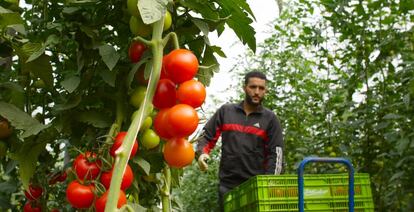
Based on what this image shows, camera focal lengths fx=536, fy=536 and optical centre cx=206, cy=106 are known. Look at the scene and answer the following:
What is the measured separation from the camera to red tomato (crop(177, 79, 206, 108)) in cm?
74

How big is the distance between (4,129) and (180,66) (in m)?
0.53

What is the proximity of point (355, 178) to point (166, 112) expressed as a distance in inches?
60.7

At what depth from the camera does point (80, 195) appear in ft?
2.72

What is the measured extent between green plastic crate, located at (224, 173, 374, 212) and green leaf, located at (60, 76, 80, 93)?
107cm

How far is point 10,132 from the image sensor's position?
111cm

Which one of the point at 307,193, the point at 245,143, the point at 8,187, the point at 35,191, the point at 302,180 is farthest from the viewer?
the point at 245,143

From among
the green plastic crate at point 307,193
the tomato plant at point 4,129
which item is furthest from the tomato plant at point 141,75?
the green plastic crate at point 307,193

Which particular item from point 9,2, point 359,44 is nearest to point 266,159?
point 359,44

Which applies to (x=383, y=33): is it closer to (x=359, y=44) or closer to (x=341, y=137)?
(x=359, y=44)

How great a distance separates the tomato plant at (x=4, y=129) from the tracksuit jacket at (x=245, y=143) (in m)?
1.88

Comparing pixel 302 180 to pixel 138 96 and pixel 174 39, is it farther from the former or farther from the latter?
pixel 174 39

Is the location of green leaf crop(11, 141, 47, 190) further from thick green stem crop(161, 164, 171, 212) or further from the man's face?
the man's face

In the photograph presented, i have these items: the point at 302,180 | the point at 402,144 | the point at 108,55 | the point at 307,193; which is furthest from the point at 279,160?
the point at 108,55

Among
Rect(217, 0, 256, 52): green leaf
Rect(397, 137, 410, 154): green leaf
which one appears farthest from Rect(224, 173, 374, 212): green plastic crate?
Rect(217, 0, 256, 52): green leaf
